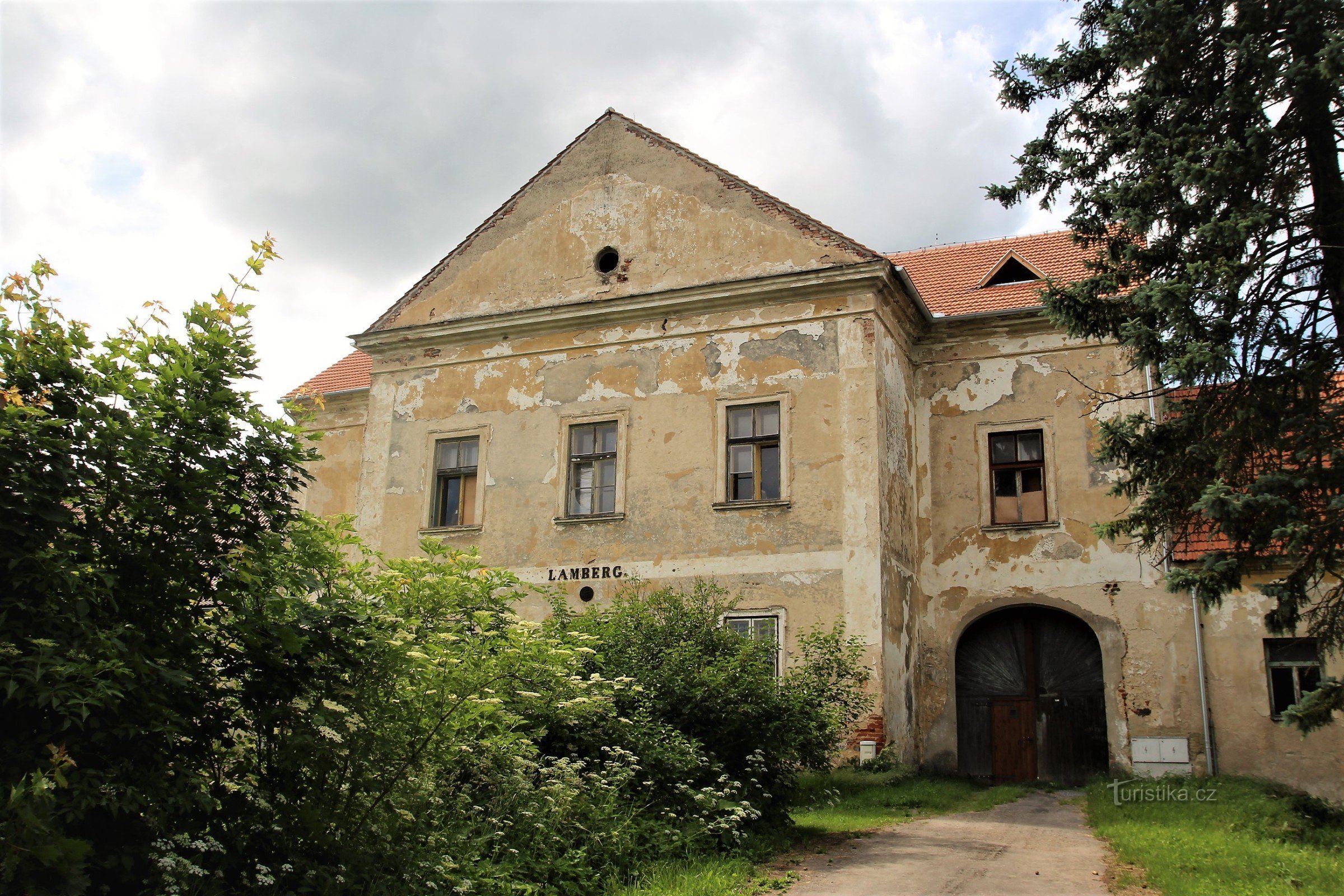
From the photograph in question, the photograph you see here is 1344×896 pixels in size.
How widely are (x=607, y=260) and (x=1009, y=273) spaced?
6793 millimetres

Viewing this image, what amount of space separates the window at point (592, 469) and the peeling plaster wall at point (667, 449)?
0.67 feet

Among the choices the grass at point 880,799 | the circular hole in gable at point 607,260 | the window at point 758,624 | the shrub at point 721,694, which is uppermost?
the circular hole in gable at point 607,260

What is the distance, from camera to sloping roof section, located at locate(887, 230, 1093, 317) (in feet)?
55.9

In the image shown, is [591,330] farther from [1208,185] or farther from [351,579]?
[351,579]

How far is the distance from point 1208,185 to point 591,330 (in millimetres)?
10501

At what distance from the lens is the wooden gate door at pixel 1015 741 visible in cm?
1552

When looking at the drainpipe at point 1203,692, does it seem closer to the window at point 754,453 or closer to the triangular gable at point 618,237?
the window at point 754,453

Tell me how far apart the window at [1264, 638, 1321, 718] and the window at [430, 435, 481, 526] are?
39.5 ft

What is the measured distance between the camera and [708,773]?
8852 millimetres

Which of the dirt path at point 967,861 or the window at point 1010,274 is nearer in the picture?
the dirt path at point 967,861

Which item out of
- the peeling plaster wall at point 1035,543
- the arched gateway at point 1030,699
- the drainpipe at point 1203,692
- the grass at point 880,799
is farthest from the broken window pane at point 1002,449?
the grass at point 880,799

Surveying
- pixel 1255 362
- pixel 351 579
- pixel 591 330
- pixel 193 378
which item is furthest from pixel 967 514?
pixel 193 378

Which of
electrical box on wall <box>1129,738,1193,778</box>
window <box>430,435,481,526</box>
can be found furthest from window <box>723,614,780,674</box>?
electrical box on wall <box>1129,738,1193,778</box>

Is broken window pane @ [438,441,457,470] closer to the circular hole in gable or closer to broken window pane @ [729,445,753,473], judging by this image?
the circular hole in gable
